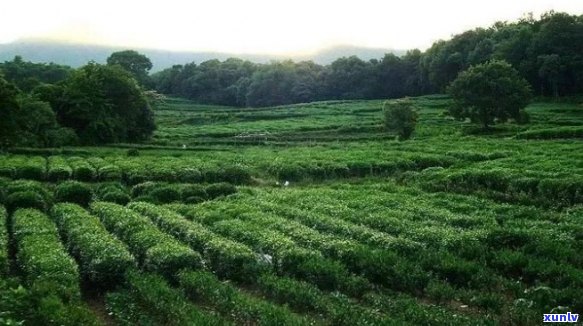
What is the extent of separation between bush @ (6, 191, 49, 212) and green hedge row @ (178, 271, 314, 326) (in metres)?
19.0

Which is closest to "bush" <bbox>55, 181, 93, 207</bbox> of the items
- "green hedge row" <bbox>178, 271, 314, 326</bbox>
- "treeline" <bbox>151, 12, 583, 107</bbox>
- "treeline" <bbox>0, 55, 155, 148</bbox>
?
"green hedge row" <bbox>178, 271, 314, 326</bbox>

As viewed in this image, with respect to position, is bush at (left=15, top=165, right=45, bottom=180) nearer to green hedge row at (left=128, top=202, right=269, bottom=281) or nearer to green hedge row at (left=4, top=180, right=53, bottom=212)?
green hedge row at (left=4, top=180, right=53, bottom=212)

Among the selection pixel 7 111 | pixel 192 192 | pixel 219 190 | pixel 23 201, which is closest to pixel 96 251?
pixel 23 201

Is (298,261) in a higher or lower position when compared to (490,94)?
lower

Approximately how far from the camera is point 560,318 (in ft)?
49.7

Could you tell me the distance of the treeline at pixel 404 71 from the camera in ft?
318

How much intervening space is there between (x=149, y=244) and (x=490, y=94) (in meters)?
56.9

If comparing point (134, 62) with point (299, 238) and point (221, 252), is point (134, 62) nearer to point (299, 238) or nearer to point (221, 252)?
point (299, 238)

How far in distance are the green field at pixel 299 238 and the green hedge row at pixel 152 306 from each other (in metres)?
0.07

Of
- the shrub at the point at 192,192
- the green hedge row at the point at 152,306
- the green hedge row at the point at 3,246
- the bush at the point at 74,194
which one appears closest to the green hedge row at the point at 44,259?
the green hedge row at the point at 3,246

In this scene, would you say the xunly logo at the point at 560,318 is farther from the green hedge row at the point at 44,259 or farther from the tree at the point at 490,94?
the tree at the point at 490,94

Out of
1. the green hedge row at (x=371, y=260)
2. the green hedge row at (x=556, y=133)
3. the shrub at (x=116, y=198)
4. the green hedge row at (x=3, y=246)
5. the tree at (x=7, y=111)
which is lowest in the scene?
the shrub at (x=116, y=198)

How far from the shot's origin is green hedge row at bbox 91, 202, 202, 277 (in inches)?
851

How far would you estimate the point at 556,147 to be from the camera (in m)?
50.4
